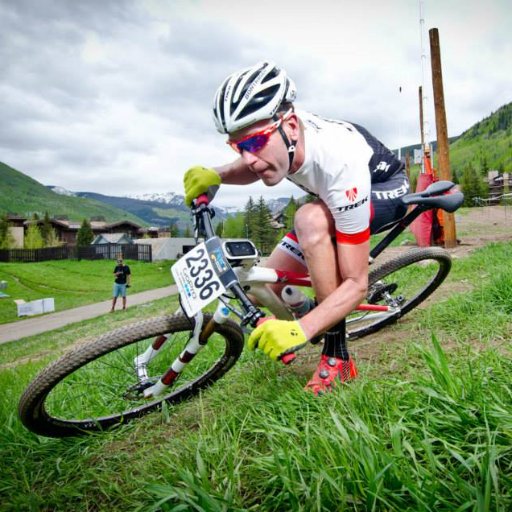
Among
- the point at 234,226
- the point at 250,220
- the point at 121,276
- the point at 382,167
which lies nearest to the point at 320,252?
the point at 382,167

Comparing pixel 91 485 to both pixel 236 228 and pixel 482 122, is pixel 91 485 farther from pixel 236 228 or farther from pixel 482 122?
pixel 482 122

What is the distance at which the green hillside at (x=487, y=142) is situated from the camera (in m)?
118

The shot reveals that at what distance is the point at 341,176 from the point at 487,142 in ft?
566

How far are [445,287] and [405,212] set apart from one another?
99.3 inches

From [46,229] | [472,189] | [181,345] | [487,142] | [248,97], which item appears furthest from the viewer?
[487,142]

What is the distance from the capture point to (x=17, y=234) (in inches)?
3063

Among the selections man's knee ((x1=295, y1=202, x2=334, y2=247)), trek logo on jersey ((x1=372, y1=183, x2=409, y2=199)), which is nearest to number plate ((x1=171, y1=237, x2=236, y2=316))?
man's knee ((x1=295, y1=202, x2=334, y2=247))

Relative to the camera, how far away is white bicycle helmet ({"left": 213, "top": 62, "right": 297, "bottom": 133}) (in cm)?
181

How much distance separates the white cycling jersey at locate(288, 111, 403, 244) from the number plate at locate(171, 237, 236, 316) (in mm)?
602

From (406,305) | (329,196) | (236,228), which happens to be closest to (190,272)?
(329,196)

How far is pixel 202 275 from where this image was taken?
1.95m

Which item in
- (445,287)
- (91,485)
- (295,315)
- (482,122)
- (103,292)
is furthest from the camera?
(482,122)

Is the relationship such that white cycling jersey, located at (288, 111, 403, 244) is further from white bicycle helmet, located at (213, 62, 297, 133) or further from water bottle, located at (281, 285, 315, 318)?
water bottle, located at (281, 285, 315, 318)

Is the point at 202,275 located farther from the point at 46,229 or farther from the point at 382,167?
the point at 46,229
